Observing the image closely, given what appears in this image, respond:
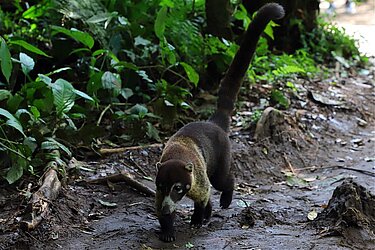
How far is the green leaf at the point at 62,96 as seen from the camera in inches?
192

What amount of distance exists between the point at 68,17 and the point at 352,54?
16.1 ft

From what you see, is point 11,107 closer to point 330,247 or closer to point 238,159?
point 238,159

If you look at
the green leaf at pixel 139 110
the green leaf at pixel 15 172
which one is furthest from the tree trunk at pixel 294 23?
the green leaf at pixel 15 172

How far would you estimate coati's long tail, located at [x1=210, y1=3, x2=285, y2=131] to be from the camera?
472cm

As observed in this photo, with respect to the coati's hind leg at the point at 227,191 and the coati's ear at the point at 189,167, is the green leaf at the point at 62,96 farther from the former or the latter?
the coati's ear at the point at 189,167

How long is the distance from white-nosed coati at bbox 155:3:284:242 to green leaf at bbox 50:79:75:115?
100cm

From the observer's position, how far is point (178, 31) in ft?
21.1

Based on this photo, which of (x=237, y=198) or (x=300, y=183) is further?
(x=300, y=183)

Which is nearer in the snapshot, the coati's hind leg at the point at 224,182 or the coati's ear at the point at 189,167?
the coati's ear at the point at 189,167

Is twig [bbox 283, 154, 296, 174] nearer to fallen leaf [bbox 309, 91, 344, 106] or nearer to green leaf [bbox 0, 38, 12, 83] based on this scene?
fallen leaf [bbox 309, 91, 344, 106]

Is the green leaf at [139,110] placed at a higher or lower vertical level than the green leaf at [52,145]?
lower

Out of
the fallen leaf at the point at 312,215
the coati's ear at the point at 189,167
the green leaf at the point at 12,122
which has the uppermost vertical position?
the coati's ear at the point at 189,167

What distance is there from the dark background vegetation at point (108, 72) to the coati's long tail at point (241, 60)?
32.7 inches

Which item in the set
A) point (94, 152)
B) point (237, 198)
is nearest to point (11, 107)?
point (94, 152)
